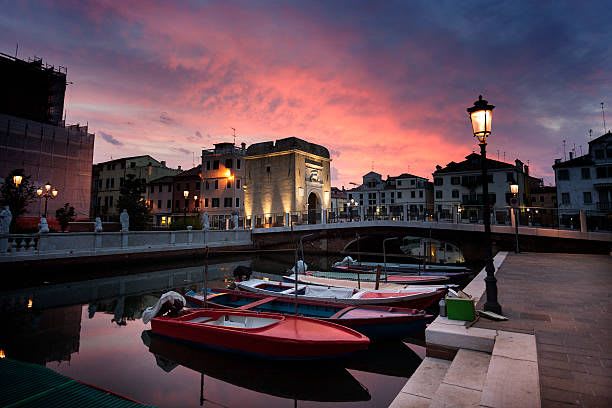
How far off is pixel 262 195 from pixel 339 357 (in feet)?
109

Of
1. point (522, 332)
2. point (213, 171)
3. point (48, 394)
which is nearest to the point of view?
point (48, 394)

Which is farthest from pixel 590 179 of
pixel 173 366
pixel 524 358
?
pixel 173 366

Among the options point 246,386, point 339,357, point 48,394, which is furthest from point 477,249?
point 48,394

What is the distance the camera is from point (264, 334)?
6.51 metres

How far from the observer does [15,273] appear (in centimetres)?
1585

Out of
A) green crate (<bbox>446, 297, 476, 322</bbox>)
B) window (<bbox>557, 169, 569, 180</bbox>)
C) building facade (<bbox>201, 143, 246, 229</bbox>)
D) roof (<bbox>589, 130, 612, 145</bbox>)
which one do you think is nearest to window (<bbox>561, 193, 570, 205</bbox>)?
window (<bbox>557, 169, 569, 180</bbox>)

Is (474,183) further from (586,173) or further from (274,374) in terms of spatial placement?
(274,374)

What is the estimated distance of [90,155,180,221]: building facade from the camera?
2098 inches

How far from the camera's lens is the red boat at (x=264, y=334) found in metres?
6.21

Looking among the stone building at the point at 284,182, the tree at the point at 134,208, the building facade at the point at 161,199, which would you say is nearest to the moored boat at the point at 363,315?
the tree at the point at 134,208

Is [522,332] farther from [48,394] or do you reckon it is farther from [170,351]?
[170,351]

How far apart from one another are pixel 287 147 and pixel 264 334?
1251 inches

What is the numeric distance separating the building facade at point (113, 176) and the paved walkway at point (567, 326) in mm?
54990

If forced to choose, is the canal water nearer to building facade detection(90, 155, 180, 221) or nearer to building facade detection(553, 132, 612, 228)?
building facade detection(553, 132, 612, 228)
